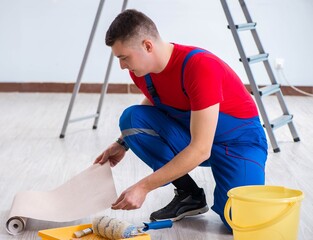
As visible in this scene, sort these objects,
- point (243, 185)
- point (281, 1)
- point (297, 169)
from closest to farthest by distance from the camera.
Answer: point (243, 185) → point (297, 169) → point (281, 1)

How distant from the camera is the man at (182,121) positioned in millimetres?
2459

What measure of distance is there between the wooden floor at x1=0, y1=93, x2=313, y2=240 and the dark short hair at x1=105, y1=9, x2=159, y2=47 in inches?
32.2

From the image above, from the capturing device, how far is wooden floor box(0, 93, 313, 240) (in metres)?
2.85

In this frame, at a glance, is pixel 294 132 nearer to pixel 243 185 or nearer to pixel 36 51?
pixel 243 185


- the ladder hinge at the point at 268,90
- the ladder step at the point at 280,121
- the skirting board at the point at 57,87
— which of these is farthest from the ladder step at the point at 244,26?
the skirting board at the point at 57,87

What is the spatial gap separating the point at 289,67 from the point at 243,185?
3830mm

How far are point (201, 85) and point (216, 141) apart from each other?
0.40 m

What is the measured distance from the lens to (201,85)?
2486mm

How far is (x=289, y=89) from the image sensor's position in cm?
639

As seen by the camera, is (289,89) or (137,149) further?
(289,89)

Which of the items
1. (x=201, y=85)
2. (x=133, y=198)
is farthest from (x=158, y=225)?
(x=201, y=85)

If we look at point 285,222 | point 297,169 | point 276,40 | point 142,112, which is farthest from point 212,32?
point 285,222

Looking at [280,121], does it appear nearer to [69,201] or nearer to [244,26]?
[244,26]

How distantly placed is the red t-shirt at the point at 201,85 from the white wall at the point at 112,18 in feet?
11.6
